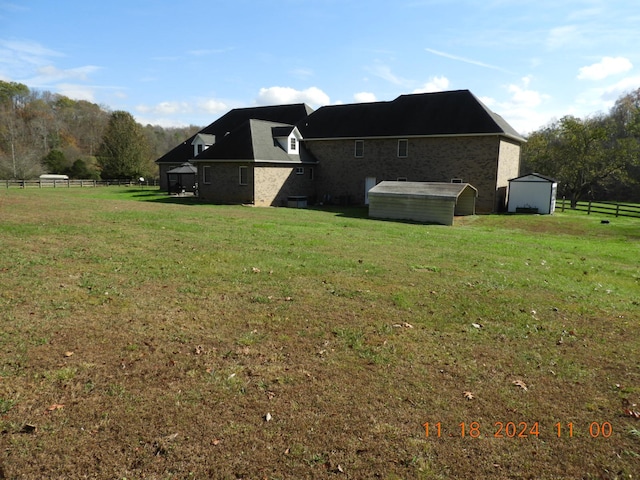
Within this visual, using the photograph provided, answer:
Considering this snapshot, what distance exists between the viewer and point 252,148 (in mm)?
27875

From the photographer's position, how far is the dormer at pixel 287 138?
30.8 m

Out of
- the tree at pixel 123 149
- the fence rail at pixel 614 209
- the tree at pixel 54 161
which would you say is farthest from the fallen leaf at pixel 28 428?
the tree at pixel 54 161

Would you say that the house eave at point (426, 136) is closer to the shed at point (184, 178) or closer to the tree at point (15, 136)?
the shed at point (184, 178)

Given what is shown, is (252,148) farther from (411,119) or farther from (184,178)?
(184,178)

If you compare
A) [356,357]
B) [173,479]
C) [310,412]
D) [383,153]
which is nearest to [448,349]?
[356,357]

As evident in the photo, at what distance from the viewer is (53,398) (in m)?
4.27

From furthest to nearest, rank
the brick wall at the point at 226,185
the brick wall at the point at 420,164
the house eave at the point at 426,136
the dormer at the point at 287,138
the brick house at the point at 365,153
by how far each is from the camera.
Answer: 1. the dormer at the point at 287,138
2. the brick wall at the point at 226,185
3. the brick house at the point at 365,153
4. the brick wall at the point at 420,164
5. the house eave at the point at 426,136

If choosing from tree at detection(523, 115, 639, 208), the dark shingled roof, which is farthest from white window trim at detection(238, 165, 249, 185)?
tree at detection(523, 115, 639, 208)

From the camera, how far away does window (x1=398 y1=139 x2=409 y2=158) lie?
2997cm

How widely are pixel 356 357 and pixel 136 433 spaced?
2.75m

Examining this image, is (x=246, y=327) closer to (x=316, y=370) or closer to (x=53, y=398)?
(x=316, y=370)

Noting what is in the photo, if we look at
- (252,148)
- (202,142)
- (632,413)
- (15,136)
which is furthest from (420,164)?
(15,136)
